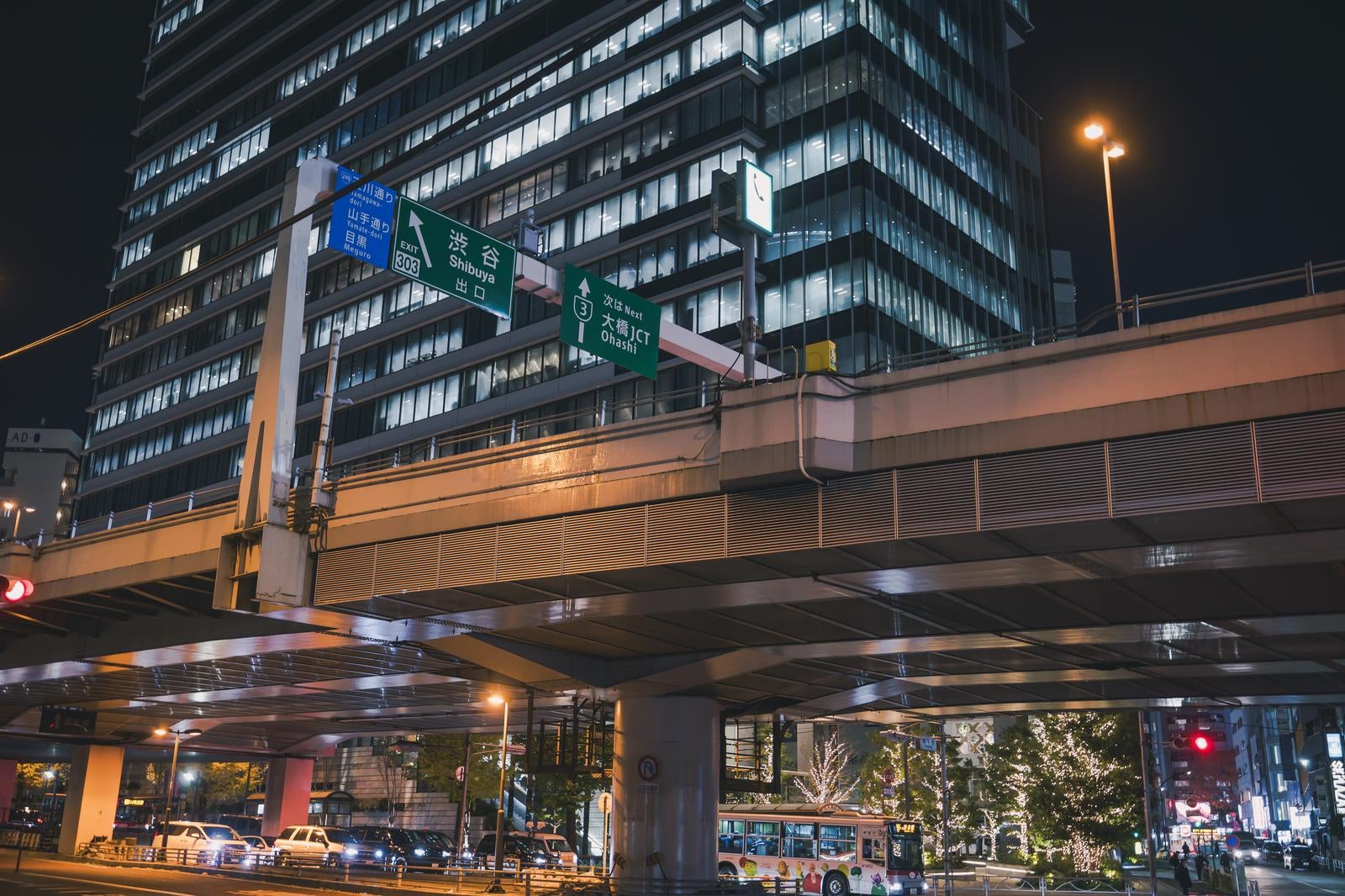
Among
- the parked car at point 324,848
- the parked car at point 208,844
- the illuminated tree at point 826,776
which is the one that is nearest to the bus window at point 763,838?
the parked car at point 324,848

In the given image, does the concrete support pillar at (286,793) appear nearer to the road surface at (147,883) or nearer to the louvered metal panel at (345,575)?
the road surface at (147,883)

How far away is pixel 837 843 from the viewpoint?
42375 millimetres

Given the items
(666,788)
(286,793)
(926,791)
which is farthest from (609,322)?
(286,793)

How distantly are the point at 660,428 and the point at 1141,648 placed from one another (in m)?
13.8

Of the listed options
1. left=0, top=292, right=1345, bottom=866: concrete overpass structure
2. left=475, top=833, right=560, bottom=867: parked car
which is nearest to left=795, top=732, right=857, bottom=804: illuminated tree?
left=475, top=833, right=560, bottom=867: parked car

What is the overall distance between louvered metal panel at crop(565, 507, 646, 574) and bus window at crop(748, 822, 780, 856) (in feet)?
82.5

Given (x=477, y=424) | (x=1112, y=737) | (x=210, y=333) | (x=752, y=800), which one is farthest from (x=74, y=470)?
(x=1112, y=737)

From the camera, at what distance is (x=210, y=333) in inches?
4090

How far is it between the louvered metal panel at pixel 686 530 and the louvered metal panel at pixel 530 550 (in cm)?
209

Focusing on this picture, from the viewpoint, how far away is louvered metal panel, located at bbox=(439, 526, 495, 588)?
23.7 metres

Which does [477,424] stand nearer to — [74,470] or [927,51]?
[927,51]

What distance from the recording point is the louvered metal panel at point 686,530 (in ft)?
68.2

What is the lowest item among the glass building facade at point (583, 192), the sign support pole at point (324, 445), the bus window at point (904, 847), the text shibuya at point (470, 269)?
the bus window at point (904, 847)

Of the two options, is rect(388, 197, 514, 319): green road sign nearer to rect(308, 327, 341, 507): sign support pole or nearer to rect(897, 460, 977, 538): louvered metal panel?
rect(308, 327, 341, 507): sign support pole
